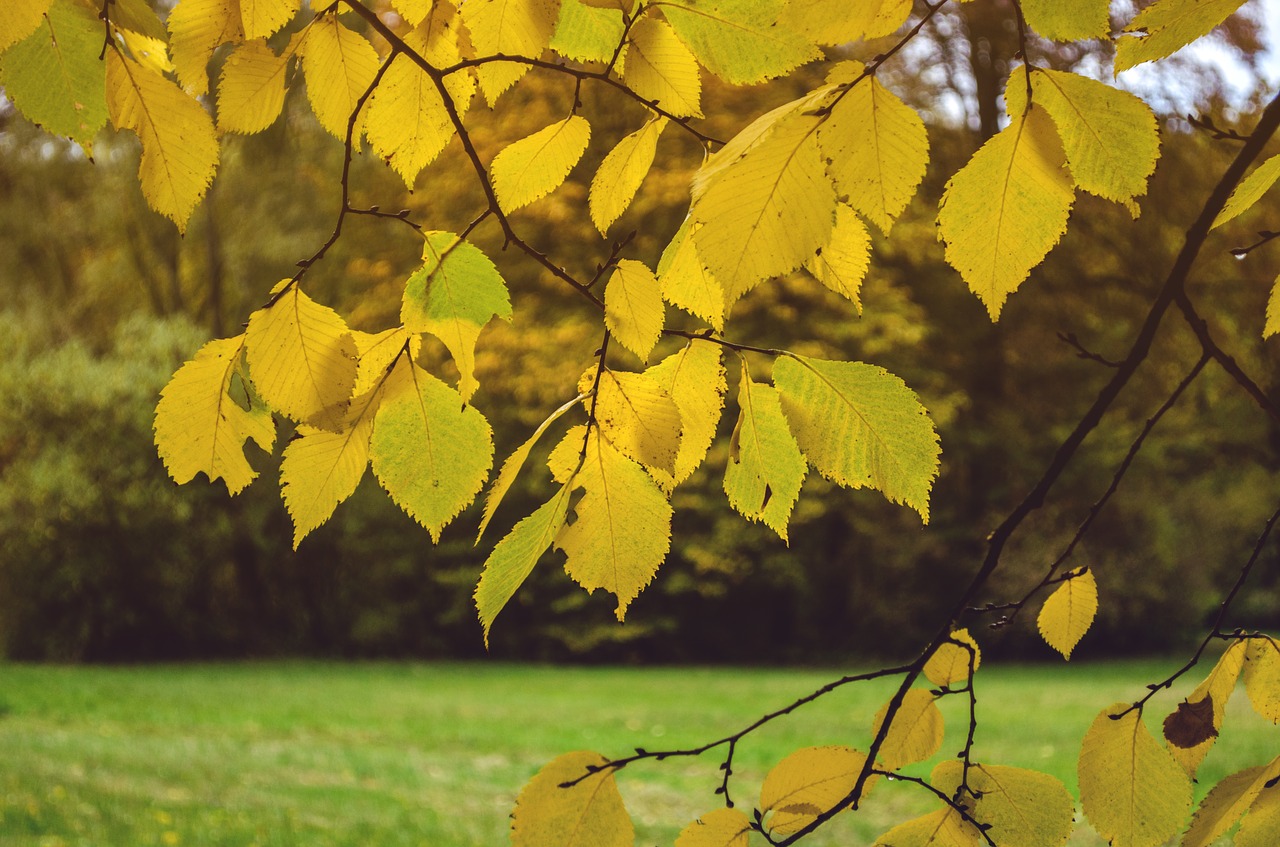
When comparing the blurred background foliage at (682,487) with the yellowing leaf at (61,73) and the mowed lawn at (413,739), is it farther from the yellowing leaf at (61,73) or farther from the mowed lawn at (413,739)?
the yellowing leaf at (61,73)

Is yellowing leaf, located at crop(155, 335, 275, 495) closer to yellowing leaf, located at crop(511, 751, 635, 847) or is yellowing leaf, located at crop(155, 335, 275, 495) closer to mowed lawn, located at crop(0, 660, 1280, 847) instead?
yellowing leaf, located at crop(511, 751, 635, 847)

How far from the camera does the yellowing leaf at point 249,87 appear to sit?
0.81 meters

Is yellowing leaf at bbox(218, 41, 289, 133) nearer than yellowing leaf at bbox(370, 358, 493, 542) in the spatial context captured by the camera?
No

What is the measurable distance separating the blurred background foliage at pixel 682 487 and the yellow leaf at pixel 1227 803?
31.4ft

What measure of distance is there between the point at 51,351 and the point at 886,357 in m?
9.25

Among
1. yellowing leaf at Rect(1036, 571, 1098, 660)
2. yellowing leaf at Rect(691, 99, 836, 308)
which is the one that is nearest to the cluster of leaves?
yellowing leaf at Rect(691, 99, 836, 308)

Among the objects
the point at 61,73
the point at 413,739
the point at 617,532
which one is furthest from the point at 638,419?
the point at 413,739

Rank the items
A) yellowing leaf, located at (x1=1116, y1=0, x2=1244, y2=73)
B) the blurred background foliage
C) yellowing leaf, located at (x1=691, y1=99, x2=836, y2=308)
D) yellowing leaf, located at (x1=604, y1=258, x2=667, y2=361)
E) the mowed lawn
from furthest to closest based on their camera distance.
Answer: the blurred background foliage < the mowed lawn < yellowing leaf, located at (x1=604, y1=258, x2=667, y2=361) < yellowing leaf, located at (x1=1116, y1=0, x2=1244, y2=73) < yellowing leaf, located at (x1=691, y1=99, x2=836, y2=308)

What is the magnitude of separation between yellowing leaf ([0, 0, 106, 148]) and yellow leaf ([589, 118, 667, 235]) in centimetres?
32

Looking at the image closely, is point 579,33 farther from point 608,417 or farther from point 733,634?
point 733,634

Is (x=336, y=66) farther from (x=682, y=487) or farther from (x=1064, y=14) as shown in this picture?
(x=682, y=487)

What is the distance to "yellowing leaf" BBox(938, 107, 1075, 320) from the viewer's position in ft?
1.84

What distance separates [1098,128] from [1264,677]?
48 cm

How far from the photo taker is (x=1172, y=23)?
24.5 inches
